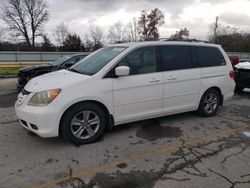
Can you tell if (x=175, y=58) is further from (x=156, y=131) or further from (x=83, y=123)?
(x=83, y=123)

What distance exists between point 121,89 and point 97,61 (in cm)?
83

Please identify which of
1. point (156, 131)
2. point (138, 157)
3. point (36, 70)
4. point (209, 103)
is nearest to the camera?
point (138, 157)

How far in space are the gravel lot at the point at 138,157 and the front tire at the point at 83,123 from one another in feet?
0.52

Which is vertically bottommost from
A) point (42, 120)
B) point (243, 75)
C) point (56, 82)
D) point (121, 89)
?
point (42, 120)

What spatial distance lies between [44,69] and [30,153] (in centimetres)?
565

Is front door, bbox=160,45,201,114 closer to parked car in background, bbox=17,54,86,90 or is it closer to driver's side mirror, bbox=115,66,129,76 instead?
driver's side mirror, bbox=115,66,129,76

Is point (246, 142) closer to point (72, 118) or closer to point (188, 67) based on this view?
point (188, 67)

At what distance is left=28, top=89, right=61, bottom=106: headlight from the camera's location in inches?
140

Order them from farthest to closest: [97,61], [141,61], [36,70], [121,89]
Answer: [36,70], [97,61], [141,61], [121,89]

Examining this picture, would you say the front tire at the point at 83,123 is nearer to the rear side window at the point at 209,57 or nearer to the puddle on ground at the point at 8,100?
the rear side window at the point at 209,57

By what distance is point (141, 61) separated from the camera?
14.2 ft

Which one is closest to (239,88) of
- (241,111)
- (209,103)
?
(241,111)

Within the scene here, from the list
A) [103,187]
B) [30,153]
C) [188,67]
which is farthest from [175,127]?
[30,153]

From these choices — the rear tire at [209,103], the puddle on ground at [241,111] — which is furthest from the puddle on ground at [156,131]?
the puddle on ground at [241,111]
